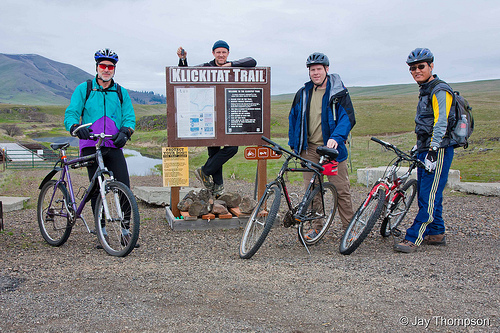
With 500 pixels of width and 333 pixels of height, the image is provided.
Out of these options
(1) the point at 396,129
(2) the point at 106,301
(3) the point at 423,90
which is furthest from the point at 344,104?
(1) the point at 396,129

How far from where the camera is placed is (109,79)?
5.50 metres

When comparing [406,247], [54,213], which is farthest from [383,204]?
[54,213]

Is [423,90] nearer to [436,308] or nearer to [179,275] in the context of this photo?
[436,308]

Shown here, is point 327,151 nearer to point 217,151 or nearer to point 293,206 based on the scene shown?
point 293,206

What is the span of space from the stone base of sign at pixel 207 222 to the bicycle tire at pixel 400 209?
2269 millimetres

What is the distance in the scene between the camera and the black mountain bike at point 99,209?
5027mm

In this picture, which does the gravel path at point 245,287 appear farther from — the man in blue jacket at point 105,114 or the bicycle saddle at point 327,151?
the bicycle saddle at point 327,151

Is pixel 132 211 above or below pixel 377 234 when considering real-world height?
above

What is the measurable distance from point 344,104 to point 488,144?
1967cm

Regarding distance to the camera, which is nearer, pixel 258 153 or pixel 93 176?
pixel 93 176

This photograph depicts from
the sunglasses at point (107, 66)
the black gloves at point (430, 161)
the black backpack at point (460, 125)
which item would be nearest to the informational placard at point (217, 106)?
the sunglasses at point (107, 66)

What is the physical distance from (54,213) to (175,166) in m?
2.10

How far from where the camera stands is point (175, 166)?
7113 millimetres

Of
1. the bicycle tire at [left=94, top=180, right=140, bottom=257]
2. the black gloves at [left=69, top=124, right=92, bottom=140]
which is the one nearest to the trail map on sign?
the black gloves at [left=69, top=124, right=92, bottom=140]
